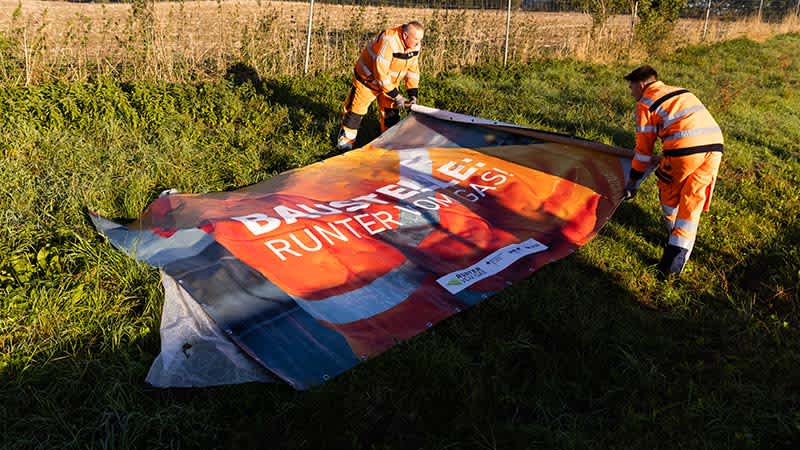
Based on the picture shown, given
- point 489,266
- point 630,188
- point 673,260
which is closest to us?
point 489,266

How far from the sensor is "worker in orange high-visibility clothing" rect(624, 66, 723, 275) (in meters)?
4.64

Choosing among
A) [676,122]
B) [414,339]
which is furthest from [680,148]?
[414,339]

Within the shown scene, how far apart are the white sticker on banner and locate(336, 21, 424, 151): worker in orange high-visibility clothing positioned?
2.92m

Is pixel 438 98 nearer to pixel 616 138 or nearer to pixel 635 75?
pixel 616 138

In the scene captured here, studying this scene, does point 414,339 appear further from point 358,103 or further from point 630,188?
point 358,103

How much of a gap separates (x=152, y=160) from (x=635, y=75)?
4.59 meters

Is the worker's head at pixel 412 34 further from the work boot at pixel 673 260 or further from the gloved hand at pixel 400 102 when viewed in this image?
the work boot at pixel 673 260

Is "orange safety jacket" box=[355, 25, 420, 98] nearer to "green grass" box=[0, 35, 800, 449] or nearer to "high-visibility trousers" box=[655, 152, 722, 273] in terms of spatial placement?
"green grass" box=[0, 35, 800, 449]

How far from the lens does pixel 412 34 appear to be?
663 cm

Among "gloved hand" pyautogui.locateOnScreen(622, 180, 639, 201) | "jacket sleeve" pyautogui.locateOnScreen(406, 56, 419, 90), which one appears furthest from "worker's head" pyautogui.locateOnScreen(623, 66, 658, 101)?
"jacket sleeve" pyautogui.locateOnScreen(406, 56, 419, 90)

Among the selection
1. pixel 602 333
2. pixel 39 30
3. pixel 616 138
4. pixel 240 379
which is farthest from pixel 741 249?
pixel 39 30

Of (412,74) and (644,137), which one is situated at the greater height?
(412,74)

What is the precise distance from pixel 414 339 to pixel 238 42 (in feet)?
26.6

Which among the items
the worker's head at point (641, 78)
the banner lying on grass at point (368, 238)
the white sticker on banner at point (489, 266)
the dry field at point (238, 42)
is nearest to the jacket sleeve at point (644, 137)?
the worker's head at point (641, 78)
